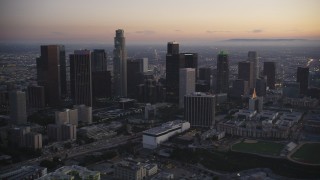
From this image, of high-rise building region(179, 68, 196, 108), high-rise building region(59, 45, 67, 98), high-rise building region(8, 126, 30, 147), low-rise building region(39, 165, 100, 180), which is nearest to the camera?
low-rise building region(39, 165, 100, 180)

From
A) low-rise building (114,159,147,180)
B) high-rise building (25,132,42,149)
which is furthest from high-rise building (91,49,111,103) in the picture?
low-rise building (114,159,147,180)

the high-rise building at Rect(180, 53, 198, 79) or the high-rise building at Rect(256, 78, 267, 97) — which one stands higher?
the high-rise building at Rect(180, 53, 198, 79)

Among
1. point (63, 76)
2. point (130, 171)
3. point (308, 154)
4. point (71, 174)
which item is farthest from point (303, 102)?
point (71, 174)

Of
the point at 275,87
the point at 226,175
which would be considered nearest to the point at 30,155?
the point at 226,175

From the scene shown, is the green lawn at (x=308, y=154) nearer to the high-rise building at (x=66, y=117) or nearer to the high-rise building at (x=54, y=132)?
the high-rise building at (x=54, y=132)

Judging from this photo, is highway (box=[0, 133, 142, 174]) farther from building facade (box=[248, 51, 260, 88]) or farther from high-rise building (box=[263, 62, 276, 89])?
high-rise building (box=[263, 62, 276, 89])

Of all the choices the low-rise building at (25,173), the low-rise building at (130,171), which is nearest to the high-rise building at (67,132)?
the low-rise building at (25,173)

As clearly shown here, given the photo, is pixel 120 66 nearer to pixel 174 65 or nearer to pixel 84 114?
pixel 174 65
